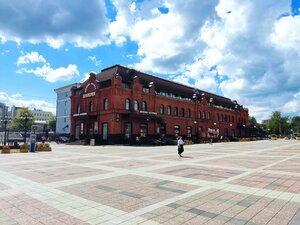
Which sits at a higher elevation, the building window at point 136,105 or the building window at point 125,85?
the building window at point 125,85

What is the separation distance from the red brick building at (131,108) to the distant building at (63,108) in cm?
2136

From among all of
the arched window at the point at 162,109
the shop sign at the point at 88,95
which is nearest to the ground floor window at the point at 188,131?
the arched window at the point at 162,109

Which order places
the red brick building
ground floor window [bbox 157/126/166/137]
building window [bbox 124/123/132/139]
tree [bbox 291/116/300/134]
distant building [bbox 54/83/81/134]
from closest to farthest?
the red brick building, building window [bbox 124/123/132/139], ground floor window [bbox 157/126/166/137], distant building [bbox 54/83/81/134], tree [bbox 291/116/300/134]

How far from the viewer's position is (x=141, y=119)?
41500 millimetres

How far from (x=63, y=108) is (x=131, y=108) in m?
38.0

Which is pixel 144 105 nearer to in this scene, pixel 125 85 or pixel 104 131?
pixel 125 85

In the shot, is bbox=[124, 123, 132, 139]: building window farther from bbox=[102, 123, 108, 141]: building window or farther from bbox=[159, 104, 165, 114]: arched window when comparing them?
bbox=[159, 104, 165, 114]: arched window

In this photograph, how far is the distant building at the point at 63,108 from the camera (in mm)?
69250

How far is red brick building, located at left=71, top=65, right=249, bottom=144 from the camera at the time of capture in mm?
39031

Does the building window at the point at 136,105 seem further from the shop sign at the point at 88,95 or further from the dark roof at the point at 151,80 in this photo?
the shop sign at the point at 88,95

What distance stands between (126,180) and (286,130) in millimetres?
130364

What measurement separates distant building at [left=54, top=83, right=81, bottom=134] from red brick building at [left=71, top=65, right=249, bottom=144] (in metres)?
21.4

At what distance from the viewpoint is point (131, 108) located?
41.0m

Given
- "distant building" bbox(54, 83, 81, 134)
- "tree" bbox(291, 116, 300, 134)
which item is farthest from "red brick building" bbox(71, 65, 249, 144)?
"tree" bbox(291, 116, 300, 134)
